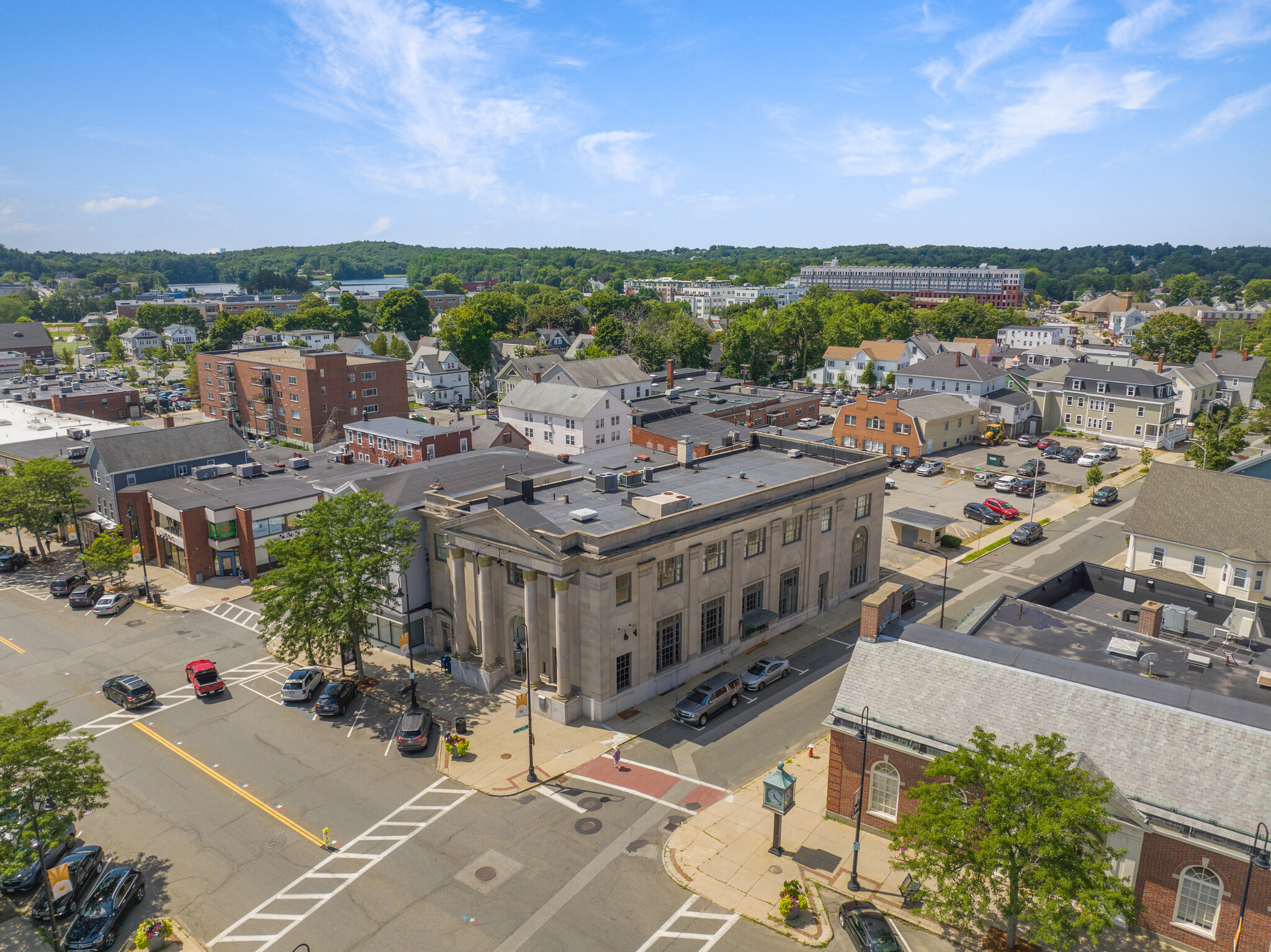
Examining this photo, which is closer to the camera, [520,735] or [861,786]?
[861,786]

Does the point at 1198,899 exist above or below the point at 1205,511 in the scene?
below

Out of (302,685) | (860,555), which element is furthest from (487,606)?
(860,555)

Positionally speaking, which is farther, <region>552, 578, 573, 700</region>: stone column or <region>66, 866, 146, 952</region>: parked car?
<region>552, 578, 573, 700</region>: stone column

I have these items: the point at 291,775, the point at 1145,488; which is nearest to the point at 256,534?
the point at 291,775

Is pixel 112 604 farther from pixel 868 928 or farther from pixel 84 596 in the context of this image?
pixel 868 928

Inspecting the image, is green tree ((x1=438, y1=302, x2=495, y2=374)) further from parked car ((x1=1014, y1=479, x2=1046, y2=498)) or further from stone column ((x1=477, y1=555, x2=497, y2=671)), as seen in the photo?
stone column ((x1=477, y1=555, x2=497, y2=671))

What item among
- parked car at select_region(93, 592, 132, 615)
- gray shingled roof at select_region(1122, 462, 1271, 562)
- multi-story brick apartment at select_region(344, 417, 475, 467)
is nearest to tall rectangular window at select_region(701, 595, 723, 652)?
gray shingled roof at select_region(1122, 462, 1271, 562)

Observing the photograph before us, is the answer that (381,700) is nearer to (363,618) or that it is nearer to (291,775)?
(363,618)
